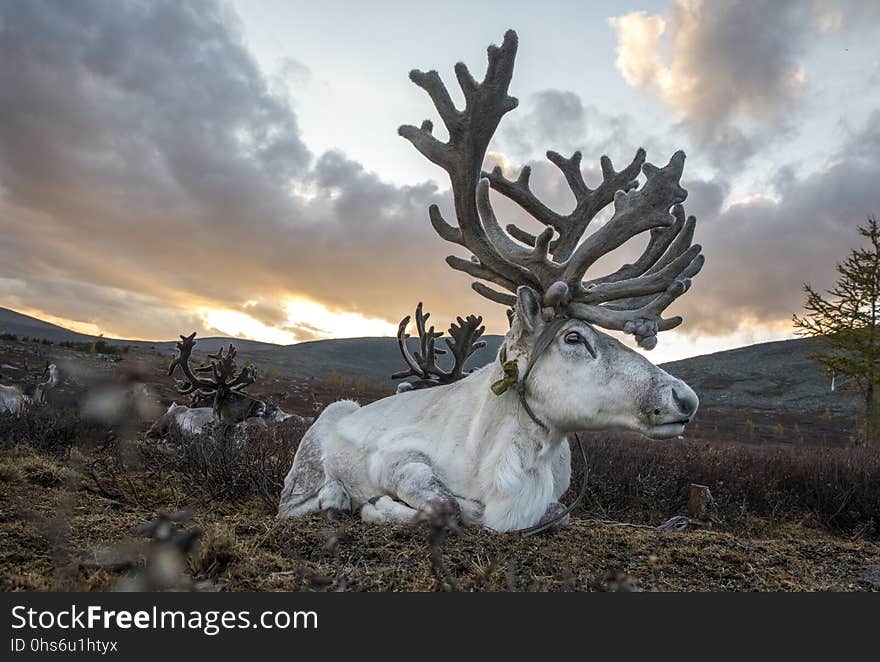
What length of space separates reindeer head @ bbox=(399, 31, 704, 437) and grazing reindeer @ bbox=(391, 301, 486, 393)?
196 centimetres

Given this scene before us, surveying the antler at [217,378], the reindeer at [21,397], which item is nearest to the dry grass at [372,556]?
the antler at [217,378]

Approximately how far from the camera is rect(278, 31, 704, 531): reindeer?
3979mm

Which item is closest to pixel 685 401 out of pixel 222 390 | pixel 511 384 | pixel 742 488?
pixel 511 384

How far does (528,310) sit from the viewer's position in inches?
164

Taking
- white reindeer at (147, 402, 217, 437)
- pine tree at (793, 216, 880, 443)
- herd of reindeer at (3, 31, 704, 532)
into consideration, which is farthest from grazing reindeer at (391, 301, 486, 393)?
pine tree at (793, 216, 880, 443)

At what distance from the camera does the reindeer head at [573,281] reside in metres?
3.90

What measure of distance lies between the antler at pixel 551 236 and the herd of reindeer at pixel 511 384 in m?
0.01

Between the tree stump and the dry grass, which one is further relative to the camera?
the tree stump

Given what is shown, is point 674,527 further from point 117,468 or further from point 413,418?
point 117,468

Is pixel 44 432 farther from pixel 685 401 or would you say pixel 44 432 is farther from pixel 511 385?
pixel 685 401

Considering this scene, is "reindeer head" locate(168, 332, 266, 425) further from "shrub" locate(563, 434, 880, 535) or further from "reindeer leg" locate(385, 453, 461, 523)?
"reindeer leg" locate(385, 453, 461, 523)

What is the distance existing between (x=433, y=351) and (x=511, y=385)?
2.97 metres

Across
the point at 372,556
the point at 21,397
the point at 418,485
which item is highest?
the point at 21,397

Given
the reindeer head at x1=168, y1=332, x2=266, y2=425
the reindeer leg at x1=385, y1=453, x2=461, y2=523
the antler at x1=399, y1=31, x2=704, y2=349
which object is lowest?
the reindeer leg at x1=385, y1=453, x2=461, y2=523
